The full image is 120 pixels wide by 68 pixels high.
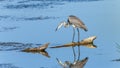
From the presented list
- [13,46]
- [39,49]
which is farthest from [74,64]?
[13,46]

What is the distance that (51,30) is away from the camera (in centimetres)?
1501

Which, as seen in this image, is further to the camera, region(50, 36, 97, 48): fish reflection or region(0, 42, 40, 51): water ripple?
region(0, 42, 40, 51): water ripple

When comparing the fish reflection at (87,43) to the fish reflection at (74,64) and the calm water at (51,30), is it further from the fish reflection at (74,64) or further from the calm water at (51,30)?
the fish reflection at (74,64)

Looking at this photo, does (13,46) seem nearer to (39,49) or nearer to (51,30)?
(39,49)

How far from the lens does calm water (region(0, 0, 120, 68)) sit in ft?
38.4

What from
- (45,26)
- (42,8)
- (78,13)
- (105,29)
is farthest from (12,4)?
(105,29)

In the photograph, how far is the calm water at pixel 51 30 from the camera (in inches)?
460

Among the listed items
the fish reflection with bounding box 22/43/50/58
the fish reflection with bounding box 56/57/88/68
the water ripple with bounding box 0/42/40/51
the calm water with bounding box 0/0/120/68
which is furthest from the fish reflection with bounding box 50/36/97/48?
the fish reflection with bounding box 56/57/88/68

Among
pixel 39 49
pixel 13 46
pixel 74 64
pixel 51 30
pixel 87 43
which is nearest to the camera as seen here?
pixel 74 64

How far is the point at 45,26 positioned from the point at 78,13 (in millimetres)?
2420

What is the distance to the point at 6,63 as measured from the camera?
11.5m

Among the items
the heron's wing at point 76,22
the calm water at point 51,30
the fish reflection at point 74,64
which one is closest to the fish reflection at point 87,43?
the calm water at point 51,30

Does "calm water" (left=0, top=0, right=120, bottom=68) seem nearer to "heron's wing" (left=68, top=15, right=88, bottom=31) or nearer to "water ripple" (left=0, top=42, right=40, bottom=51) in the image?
"water ripple" (left=0, top=42, right=40, bottom=51)

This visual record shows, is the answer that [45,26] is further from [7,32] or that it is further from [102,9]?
[102,9]
